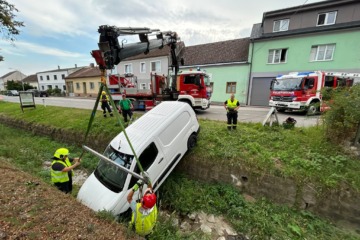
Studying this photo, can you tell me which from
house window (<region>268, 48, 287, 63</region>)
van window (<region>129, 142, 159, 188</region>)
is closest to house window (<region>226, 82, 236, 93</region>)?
house window (<region>268, 48, 287, 63</region>)

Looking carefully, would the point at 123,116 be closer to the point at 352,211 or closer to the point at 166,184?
the point at 166,184

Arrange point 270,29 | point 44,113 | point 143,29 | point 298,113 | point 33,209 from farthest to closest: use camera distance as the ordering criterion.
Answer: point 270,29 → point 44,113 → point 298,113 → point 143,29 → point 33,209

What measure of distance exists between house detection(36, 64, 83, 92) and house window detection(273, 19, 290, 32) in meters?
46.9

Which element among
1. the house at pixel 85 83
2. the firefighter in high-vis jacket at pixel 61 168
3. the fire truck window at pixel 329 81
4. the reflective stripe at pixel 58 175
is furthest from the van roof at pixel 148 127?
the house at pixel 85 83

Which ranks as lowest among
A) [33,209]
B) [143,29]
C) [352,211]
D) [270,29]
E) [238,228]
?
[238,228]

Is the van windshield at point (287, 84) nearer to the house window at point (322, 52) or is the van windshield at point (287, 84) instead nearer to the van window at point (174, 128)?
the house window at point (322, 52)

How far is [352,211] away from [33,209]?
6.47 metres

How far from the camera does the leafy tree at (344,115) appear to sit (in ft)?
15.4

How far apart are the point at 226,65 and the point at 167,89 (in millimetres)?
9955

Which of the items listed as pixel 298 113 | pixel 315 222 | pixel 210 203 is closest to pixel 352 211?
pixel 315 222

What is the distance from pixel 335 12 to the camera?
48.6 ft

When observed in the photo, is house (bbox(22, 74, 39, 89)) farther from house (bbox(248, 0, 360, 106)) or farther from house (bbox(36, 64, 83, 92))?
house (bbox(248, 0, 360, 106))

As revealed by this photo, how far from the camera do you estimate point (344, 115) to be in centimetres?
496

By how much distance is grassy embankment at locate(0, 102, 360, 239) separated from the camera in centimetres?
401
